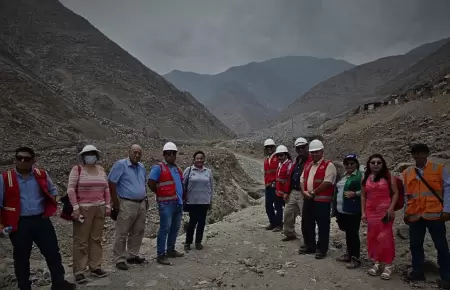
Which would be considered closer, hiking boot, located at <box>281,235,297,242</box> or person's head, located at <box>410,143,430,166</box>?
person's head, located at <box>410,143,430,166</box>

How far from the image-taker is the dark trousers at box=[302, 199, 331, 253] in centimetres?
558

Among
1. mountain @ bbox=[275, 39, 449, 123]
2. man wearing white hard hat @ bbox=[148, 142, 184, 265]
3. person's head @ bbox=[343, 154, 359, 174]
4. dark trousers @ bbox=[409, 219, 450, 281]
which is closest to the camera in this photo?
dark trousers @ bbox=[409, 219, 450, 281]

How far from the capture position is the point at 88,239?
4.88 m

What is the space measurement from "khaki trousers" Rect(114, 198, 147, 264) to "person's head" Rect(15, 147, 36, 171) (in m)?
1.41

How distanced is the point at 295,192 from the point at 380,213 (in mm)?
1882

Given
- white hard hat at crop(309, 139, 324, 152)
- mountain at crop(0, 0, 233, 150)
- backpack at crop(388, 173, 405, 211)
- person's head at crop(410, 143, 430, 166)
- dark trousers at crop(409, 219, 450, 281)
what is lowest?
dark trousers at crop(409, 219, 450, 281)

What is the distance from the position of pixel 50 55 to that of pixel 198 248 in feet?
181

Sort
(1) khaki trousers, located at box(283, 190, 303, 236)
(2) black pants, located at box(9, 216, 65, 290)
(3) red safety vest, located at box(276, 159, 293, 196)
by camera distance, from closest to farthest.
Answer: (2) black pants, located at box(9, 216, 65, 290) < (1) khaki trousers, located at box(283, 190, 303, 236) < (3) red safety vest, located at box(276, 159, 293, 196)

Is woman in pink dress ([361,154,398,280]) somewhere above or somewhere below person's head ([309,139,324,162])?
below

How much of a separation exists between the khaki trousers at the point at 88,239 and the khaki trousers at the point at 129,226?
332 millimetres

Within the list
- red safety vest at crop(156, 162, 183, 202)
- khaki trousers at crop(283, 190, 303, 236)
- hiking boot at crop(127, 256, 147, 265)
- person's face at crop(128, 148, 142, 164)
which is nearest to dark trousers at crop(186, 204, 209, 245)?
red safety vest at crop(156, 162, 183, 202)

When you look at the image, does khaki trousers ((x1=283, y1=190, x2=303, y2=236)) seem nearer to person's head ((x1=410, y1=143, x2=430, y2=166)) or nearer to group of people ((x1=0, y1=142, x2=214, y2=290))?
group of people ((x1=0, y1=142, x2=214, y2=290))

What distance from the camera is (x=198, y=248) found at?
21.1ft

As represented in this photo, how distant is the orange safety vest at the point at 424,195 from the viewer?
4.45 m
